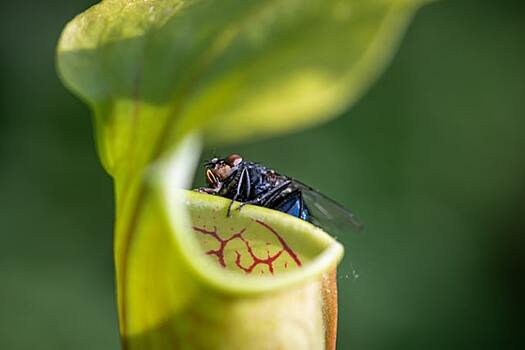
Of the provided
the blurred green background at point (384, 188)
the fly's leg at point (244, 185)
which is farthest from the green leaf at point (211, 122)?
the blurred green background at point (384, 188)

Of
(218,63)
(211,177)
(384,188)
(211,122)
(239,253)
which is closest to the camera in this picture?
(211,122)

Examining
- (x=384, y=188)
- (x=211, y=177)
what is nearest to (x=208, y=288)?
(x=211, y=177)

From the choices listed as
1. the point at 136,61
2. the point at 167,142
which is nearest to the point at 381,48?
the point at 167,142

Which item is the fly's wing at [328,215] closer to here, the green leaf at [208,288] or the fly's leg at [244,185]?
the fly's leg at [244,185]

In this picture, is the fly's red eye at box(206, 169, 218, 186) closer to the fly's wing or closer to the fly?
the fly

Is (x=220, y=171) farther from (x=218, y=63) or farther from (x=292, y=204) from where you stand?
(x=218, y=63)

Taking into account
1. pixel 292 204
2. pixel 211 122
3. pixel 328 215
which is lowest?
pixel 328 215

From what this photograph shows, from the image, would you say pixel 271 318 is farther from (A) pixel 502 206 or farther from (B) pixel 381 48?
(A) pixel 502 206
